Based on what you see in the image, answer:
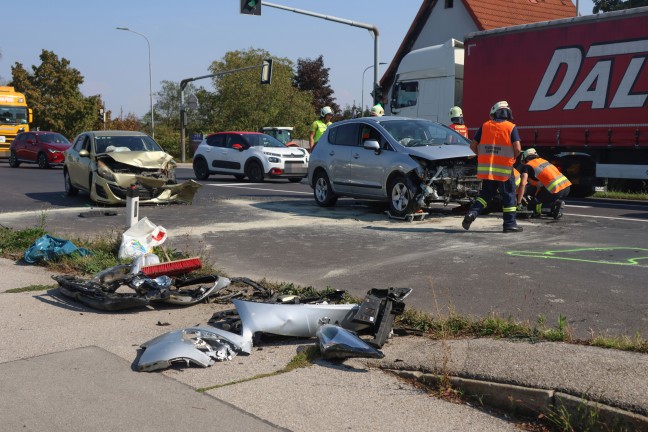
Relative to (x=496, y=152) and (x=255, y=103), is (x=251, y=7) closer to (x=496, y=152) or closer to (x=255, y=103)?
(x=496, y=152)

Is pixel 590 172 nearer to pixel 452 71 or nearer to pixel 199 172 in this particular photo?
pixel 452 71

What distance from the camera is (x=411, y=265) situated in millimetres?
8227

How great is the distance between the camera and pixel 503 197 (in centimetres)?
1071

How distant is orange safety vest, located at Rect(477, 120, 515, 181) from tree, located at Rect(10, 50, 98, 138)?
52499mm

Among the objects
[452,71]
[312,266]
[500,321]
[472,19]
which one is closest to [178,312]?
[312,266]

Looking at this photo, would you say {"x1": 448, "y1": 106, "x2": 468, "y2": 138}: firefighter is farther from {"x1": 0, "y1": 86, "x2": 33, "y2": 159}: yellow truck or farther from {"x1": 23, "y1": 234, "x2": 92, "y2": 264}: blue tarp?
{"x1": 0, "y1": 86, "x2": 33, "y2": 159}: yellow truck

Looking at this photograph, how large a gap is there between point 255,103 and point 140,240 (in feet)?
166

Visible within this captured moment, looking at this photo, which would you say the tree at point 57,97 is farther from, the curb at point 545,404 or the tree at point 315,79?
the curb at point 545,404

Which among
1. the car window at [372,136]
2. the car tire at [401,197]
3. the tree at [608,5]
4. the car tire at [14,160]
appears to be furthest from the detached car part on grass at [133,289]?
the tree at [608,5]

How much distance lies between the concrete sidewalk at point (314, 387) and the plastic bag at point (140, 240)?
2995mm

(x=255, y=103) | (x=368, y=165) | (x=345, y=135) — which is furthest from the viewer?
(x=255, y=103)

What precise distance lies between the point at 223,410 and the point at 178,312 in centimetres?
241

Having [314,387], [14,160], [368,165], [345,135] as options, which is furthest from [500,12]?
[314,387]

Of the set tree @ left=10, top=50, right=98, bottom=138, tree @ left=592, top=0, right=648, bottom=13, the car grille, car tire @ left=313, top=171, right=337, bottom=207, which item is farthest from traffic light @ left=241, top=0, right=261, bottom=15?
tree @ left=10, top=50, right=98, bottom=138
